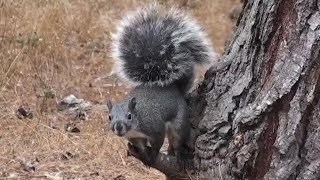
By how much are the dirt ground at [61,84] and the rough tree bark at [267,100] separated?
32.7 inches

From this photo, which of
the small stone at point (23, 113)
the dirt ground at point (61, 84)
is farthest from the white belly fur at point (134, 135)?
the small stone at point (23, 113)

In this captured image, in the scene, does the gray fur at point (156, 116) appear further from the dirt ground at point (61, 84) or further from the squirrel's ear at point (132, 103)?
the dirt ground at point (61, 84)

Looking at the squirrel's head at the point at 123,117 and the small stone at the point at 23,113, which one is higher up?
the small stone at the point at 23,113

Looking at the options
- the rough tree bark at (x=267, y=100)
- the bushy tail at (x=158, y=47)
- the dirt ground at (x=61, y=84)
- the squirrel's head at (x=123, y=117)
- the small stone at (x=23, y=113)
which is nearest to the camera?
the rough tree bark at (x=267, y=100)

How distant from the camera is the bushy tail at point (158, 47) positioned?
3068 mm

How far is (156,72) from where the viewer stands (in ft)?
10.0

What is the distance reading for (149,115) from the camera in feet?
9.93

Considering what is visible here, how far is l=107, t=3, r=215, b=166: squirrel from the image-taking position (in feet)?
9.89

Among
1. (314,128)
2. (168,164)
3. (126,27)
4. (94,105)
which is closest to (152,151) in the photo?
(168,164)

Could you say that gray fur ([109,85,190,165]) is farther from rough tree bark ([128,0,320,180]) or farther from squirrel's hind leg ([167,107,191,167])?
rough tree bark ([128,0,320,180])

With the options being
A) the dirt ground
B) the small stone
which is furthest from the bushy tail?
the small stone

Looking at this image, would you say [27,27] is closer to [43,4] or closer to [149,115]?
[43,4]

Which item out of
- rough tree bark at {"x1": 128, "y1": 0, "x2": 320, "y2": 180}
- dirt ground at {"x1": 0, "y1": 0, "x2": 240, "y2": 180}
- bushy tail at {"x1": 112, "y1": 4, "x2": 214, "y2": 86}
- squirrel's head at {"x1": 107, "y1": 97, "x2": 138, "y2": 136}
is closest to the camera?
rough tree bark at {"x1": 128, "y1": 0, "x2": 320, "y2": 180}

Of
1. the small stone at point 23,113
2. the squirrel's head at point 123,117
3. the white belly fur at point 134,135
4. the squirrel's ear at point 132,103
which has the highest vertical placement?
the small stone at point 23,113
